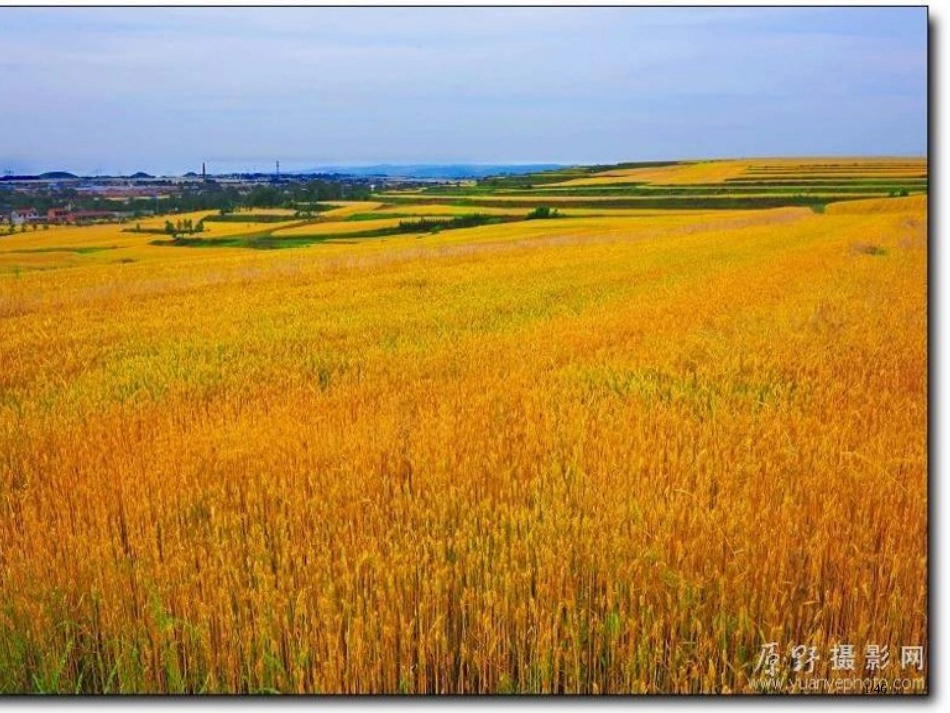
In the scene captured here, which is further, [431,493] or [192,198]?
[192,198]

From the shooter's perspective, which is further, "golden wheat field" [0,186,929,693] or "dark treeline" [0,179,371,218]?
"dark treeline" [0,179,371,218]

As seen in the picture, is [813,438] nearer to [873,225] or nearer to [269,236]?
[269,236]

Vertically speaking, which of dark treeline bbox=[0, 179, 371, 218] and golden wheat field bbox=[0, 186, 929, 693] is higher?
dark treeline bbox=[0, 179, 371, 218]

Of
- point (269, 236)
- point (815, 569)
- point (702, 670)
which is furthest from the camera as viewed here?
point (269, 236)

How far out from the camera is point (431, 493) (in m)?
3.24

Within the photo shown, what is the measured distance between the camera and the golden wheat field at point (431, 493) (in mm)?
2641

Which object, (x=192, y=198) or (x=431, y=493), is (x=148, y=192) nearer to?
(x=192, y=198)

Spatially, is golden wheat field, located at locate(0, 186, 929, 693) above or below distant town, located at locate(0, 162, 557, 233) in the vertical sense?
below

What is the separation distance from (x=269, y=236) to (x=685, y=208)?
66.3 feet

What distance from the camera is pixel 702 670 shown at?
2.60 meters

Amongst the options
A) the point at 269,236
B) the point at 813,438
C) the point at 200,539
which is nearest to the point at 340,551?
the point at 200,539

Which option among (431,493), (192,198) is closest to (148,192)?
(192,198)

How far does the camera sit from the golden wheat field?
A: 8.66 feet

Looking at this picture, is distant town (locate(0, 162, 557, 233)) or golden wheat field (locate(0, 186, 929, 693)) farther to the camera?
distant town (locate(0, 162, 557, 233))
